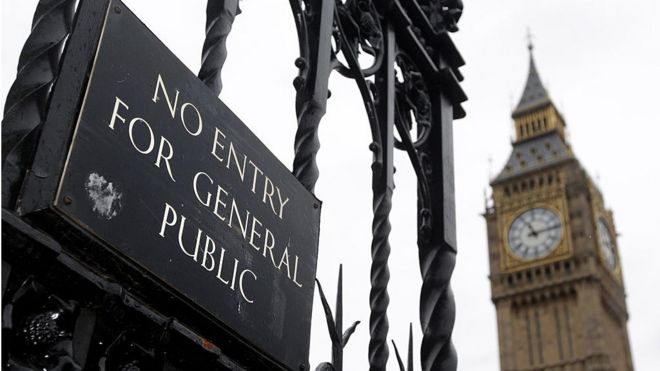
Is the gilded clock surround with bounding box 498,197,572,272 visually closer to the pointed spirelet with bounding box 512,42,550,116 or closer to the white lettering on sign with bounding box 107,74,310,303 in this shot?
the pointed spirelet with bounding box 512,42,550,116

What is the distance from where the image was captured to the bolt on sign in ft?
7.10

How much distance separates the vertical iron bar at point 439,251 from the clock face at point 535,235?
45.2m

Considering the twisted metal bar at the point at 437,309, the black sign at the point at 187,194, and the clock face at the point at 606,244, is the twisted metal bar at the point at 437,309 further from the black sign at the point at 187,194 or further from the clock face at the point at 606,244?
the clock face at the point at 606,244

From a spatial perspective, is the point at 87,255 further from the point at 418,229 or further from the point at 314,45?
the point at 418,229

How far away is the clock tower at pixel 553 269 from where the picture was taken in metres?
47.0

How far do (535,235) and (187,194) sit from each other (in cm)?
4777

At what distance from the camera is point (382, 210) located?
11.8 ft

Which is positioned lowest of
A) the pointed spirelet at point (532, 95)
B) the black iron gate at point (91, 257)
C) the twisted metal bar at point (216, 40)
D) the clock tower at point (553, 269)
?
the black iron gate at point (91, 257)

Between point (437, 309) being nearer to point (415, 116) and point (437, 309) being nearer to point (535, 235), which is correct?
point (415, 116)

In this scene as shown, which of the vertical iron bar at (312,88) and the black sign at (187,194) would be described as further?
the vertical iron bar at (312,88)

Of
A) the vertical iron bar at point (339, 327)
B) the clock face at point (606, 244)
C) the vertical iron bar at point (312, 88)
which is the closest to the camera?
the vertical iron bar at point (339, 327)

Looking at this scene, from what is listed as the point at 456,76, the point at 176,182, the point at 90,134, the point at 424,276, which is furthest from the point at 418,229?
the point at 90,134

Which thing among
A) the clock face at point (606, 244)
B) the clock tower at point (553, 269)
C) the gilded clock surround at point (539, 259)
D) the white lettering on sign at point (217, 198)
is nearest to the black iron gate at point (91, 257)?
the white lettering on sign at point (217, 198)

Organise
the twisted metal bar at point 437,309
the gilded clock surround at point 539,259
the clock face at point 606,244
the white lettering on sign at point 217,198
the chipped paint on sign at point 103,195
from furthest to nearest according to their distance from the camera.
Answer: the clock face at point 606,244
the gilded clock surround at point 539,259
the twisted metal bar at point 437,309
the white lettering on sign at point 217,198
the chipped paint on sign at point 103,195
